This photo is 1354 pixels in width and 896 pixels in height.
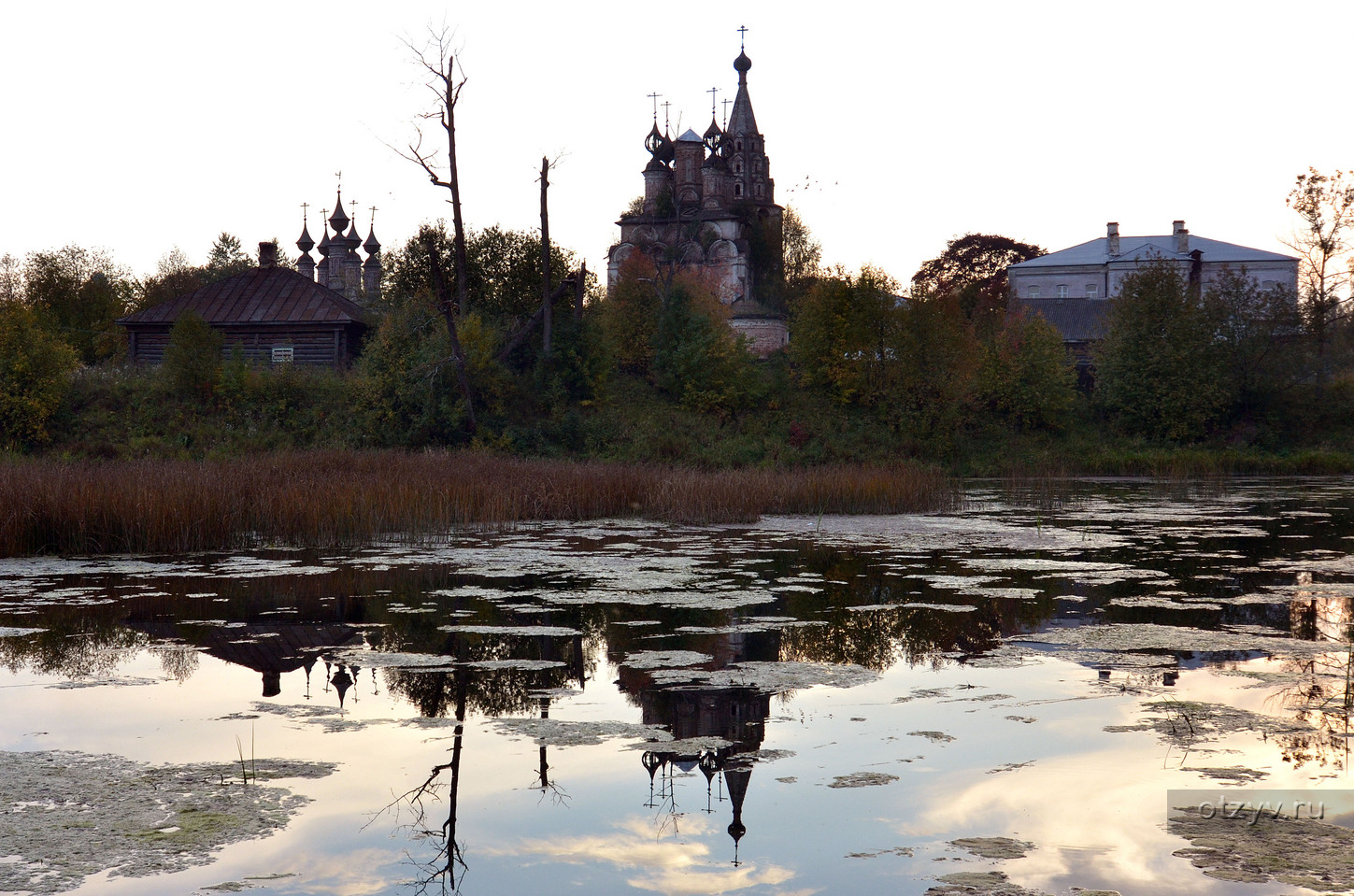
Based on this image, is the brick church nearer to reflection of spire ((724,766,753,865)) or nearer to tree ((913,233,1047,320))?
tree ((913,233,1047,320))

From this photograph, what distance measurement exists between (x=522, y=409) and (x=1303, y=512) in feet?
66.1

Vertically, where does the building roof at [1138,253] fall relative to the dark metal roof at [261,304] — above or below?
above

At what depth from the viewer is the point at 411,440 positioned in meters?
28.7

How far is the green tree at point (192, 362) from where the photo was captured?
98.3 ft

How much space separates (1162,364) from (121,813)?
37463 mm

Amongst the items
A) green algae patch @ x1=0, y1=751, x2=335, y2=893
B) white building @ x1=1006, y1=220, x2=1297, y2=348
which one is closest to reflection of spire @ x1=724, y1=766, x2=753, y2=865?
green algae patch @ x1=0, y1=751, x2=335, y2=893

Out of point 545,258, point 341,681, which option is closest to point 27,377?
point 545,258

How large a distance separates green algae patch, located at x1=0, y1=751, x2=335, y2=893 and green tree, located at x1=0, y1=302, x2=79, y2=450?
86.1ft

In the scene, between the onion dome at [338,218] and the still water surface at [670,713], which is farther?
the onion dome at [338,218]

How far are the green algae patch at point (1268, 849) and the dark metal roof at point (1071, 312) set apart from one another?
50.0m

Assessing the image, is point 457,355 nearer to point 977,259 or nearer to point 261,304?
point 261,304

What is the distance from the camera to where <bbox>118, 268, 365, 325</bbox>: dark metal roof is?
114ft

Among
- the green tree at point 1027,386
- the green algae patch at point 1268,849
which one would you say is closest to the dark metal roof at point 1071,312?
the green tree at point 1027,386

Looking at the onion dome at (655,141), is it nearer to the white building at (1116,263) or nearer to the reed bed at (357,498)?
the white building at (1116,263)
